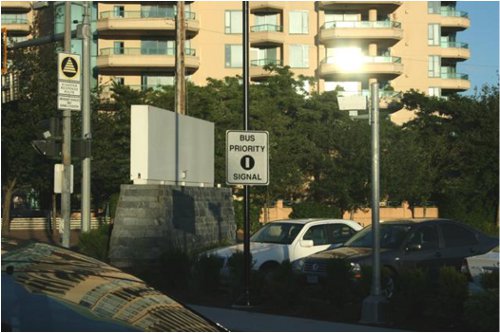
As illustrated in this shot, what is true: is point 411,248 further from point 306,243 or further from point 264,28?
point 264,28

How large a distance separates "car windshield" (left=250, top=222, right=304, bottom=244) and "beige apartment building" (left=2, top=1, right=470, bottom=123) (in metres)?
42.0

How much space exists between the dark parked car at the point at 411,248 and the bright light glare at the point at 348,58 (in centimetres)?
4598

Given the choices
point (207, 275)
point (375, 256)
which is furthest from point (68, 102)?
point (375, 256)

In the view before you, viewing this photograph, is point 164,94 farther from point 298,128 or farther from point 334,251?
point 334,251

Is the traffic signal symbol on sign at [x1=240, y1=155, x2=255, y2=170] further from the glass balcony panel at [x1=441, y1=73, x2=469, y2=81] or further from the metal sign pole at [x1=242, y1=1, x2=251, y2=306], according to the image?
the glass balcony panel at [x1=441, y1=73, x2=469, y2=81]

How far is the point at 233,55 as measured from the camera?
205ft

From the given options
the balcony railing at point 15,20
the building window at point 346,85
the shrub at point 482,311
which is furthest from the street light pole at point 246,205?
the balcony railing at point 15,20

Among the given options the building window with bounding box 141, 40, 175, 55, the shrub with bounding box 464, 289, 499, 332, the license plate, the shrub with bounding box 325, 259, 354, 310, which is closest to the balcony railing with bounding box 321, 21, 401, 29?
the building window with bounding box 141, 40, 175, 55

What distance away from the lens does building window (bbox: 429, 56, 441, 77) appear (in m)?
65.0

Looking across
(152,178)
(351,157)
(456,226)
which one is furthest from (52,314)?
(351,157)

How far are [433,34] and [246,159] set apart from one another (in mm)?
54014

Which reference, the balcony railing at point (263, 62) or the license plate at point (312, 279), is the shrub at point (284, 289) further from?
the balcony railing at point (263, 62)

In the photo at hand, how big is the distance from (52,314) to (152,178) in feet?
51.2

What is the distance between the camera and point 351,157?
44938mm
